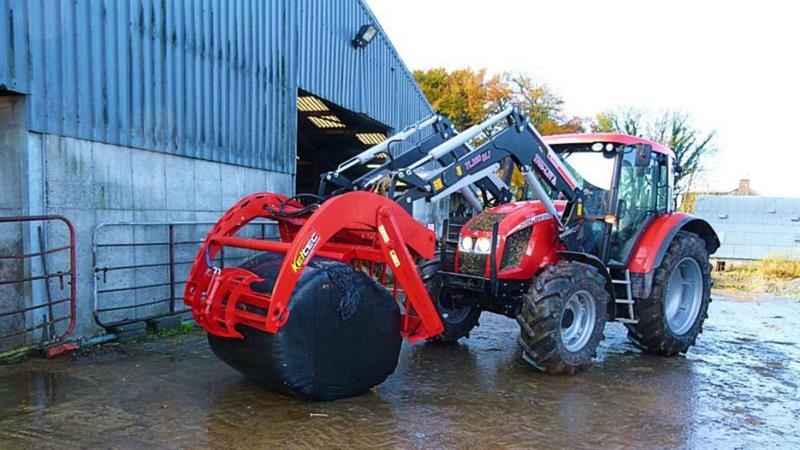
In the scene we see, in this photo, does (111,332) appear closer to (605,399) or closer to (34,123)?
(34,123)

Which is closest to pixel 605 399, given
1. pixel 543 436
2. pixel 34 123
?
pixel 543 436

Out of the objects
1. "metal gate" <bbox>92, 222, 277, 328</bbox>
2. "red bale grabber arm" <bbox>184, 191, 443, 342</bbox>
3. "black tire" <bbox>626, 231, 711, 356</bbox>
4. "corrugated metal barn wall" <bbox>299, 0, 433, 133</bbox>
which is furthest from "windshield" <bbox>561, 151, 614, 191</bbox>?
"corrugated metal barn wall" <bbox>299, 0, 433, 133</bbox>

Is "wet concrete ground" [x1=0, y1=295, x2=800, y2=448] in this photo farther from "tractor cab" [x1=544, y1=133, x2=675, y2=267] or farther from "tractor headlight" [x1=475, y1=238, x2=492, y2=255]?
"tractor cab" [x1=544, y1=133, x2=675, y2=267]

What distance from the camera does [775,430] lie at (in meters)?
4.75

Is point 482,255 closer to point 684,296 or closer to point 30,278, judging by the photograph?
point 684,296

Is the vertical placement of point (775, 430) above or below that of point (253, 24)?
below

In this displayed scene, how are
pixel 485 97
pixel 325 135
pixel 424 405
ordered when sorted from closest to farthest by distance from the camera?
pixel 424 405, pixel 325 135, pixel 485 97

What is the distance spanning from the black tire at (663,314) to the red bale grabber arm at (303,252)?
279 cm

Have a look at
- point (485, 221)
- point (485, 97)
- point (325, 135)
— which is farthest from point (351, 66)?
point (485, 97)

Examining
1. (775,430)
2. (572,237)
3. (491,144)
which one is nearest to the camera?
(775,430)

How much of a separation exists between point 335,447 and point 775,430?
3335mm

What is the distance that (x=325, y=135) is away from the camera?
48.8ft

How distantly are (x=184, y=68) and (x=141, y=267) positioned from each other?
259cm

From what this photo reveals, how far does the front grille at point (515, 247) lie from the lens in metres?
6.16
